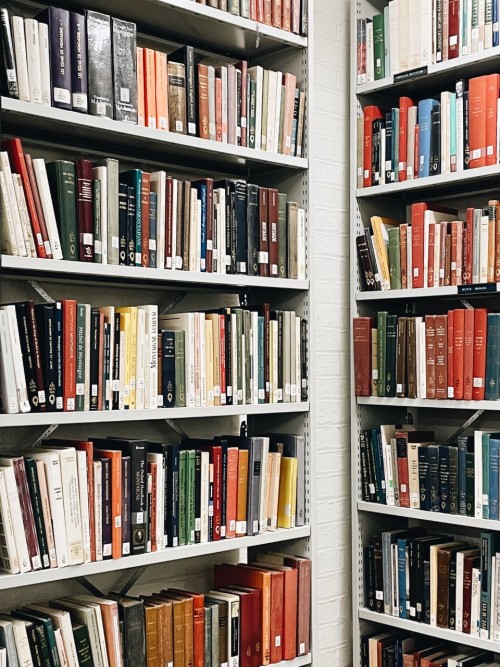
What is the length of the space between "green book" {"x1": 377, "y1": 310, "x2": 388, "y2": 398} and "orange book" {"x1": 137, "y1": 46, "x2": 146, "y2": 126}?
101 centimetres

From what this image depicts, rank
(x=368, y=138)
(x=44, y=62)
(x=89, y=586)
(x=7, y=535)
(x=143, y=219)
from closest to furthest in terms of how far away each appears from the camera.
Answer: (x=7, y=535) → (x=44, y=62) → (x=143, y=219) → (x=89, y=586) → (x=368, y=138)

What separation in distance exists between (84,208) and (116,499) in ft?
2.37

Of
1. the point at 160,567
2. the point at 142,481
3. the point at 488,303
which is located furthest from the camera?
the point at 488,303

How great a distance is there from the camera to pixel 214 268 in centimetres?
250

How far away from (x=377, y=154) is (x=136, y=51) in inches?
38.0

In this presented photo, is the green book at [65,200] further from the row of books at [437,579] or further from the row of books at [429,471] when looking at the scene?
the row of books at [437,579]

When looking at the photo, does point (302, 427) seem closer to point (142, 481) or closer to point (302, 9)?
point (142, 481)

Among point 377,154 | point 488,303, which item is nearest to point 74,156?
point 377,154

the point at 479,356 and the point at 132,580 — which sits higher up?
the point at 479,356

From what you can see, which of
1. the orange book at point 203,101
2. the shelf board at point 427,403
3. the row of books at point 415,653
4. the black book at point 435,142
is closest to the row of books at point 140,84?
the orange book at point 203,101

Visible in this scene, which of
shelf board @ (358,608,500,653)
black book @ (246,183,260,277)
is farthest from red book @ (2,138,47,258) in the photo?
shelf board @ (358,608,500,653)

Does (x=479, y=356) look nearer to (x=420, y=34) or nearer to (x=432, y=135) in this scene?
(x=432, y=135)

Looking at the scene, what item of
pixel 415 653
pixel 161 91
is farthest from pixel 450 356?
pixel 161 91

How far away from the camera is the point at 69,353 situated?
212 centimetres
